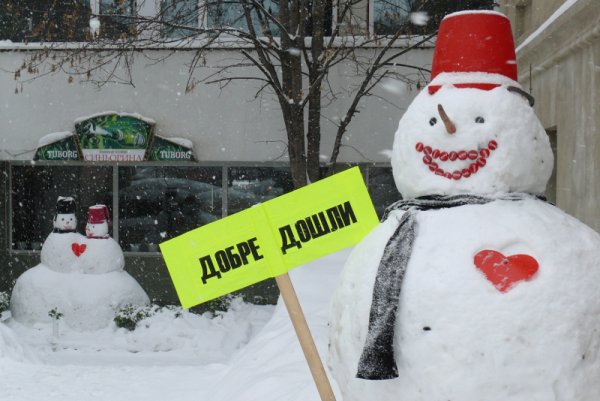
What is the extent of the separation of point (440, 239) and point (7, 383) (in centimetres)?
626

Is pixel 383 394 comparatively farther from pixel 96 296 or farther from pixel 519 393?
pixel 96 296

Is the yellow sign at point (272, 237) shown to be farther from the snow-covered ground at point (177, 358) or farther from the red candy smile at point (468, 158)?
the snow-covered ground at point (177, 358)

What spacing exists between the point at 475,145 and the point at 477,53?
404 millimetres

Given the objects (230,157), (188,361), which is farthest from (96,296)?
(230,157)

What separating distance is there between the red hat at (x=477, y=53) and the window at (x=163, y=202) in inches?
435

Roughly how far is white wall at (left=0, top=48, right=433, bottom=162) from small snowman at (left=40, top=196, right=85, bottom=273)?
2.80 meters

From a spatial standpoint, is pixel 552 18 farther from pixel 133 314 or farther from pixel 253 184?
pixel 253 184

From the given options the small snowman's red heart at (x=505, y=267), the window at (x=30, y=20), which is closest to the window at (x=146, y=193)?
the window at (x=30, y=20)

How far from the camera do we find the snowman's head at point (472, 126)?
9.65 feet

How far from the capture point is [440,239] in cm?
286

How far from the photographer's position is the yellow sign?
10.1 feet

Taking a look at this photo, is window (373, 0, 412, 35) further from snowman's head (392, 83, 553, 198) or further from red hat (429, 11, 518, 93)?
snowman's head (392, 83, 553, 198)

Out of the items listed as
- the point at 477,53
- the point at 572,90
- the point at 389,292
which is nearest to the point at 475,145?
the point at 477,53

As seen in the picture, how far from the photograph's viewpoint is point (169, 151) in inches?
524
